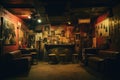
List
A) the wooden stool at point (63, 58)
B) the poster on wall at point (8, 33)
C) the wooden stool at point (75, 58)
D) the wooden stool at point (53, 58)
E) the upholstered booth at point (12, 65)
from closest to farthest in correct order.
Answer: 1. the upholstered booth at point (12, 65)
2. the poster on wall at point (8, 33)
3. the wooden stool at point (53, 58)
4. the wooden stool at point (63, 58)
5. the wooden stool at point (75, 58)

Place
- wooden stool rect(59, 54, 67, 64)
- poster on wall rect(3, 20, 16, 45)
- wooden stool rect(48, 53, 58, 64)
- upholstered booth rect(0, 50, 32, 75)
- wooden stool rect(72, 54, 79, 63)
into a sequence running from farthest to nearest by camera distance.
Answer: wooden stool rect(72, 54, 79, 63) → wooden stool rect(59, 54, 67, 64) → wooden stool rect(48, 53, 58, 64) → poster on wall rect(3, 20, 16, 45) → upholstered booth rect(0, 50, 32, 75)

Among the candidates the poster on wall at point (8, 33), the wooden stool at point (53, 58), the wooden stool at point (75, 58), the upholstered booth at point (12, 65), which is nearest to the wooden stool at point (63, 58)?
the wooden stool at point (53, 58)

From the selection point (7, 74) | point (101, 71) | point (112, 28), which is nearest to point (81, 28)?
point (112, 28)

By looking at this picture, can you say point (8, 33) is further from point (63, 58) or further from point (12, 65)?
point (63, 58)

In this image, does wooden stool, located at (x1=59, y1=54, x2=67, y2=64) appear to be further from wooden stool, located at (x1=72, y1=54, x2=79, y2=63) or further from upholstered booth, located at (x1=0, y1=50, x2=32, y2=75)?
upholstered booth, located at (x1=0, y1=50, x2=32, y2=75)

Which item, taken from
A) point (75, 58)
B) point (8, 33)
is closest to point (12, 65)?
point (8, 33)

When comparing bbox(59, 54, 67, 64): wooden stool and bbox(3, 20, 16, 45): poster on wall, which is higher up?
bbox(3, 20, 16, 45): poster on wall

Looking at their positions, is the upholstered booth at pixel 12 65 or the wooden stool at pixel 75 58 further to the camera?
the wooden stool at pixel 75 58

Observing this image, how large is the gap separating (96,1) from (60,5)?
5.23 ft

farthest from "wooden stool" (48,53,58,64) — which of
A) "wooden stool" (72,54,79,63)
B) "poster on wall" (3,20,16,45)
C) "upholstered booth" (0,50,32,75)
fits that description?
"upholstered booth" (0,50,32,75)

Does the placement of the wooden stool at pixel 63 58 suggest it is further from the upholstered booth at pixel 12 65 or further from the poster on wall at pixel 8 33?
the upholstered booth at pixel 12 65

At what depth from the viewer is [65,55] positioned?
12883 mm

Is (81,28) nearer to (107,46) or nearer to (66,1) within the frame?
(107,46)

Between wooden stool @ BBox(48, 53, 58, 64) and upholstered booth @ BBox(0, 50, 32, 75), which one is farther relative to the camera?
wooden stool @ BBox(48, 53, 58, 64)
